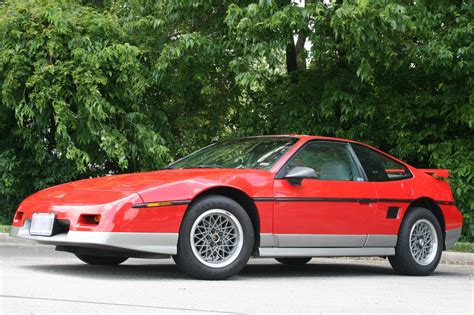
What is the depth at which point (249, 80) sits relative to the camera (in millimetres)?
11680

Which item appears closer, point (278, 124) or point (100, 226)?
point (100, 226)

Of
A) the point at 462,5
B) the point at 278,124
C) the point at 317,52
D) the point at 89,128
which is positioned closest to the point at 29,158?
→ the point at 89,128

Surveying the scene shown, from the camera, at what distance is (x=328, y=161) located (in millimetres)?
8516

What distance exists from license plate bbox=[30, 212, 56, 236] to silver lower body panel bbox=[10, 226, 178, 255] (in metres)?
0.06

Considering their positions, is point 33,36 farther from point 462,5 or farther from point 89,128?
point 462,5

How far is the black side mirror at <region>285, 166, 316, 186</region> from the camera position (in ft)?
25.5

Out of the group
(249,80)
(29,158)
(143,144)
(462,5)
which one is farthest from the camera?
(29,158)

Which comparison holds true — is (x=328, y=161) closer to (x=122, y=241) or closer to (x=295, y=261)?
(x=295, y=261)

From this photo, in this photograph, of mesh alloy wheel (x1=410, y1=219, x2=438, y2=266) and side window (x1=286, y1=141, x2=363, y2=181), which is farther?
mesh alloy wheel (x1=410, y1=219, x2=438, y2=266)

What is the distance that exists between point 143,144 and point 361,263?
452 centimetres

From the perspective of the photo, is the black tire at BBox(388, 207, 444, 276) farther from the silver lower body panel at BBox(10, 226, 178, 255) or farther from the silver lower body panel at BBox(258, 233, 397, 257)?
the silver lower body panel at BBox(10, 226, 178, 255)

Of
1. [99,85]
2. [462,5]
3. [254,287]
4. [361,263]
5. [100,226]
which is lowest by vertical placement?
[361,263]

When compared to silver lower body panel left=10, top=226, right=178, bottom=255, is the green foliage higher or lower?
higher

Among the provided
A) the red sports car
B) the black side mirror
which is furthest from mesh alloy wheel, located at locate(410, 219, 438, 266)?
the black side mirror
